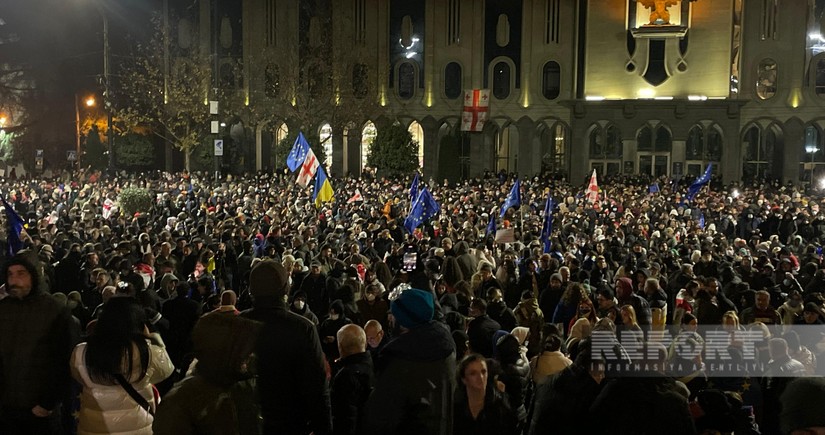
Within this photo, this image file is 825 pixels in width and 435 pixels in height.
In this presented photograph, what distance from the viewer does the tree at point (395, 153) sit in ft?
157

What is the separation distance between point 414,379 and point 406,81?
156 feet

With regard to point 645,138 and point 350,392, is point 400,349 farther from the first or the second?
point 645,138

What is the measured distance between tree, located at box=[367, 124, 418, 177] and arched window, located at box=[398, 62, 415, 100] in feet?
12.1

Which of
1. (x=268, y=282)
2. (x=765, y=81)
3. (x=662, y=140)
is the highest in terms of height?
(x=765, y=81)

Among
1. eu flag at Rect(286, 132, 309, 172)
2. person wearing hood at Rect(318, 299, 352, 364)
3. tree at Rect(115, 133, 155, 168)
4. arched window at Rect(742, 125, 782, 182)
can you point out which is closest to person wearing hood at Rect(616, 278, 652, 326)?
person wearing hood at Rect(318, 299, 352, 364)

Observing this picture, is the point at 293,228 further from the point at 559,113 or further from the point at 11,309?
the point at 559,113

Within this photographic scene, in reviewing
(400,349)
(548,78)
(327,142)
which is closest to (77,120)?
(327,142)

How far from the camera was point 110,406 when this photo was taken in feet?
16.7

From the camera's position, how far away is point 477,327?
732 centimetres

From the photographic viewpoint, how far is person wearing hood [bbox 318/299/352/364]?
830 centimetres

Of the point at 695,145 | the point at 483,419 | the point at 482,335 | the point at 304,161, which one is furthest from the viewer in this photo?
the point at 695,145

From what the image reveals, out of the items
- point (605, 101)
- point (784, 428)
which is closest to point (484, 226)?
point (784, 428)

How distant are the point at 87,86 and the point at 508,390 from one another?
179 ft

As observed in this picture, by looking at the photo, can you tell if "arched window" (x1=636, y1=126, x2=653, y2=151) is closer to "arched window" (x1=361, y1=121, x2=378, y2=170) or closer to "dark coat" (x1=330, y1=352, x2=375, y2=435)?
"arched window" (x1=361, y1=121, x2=378, y2=170)
